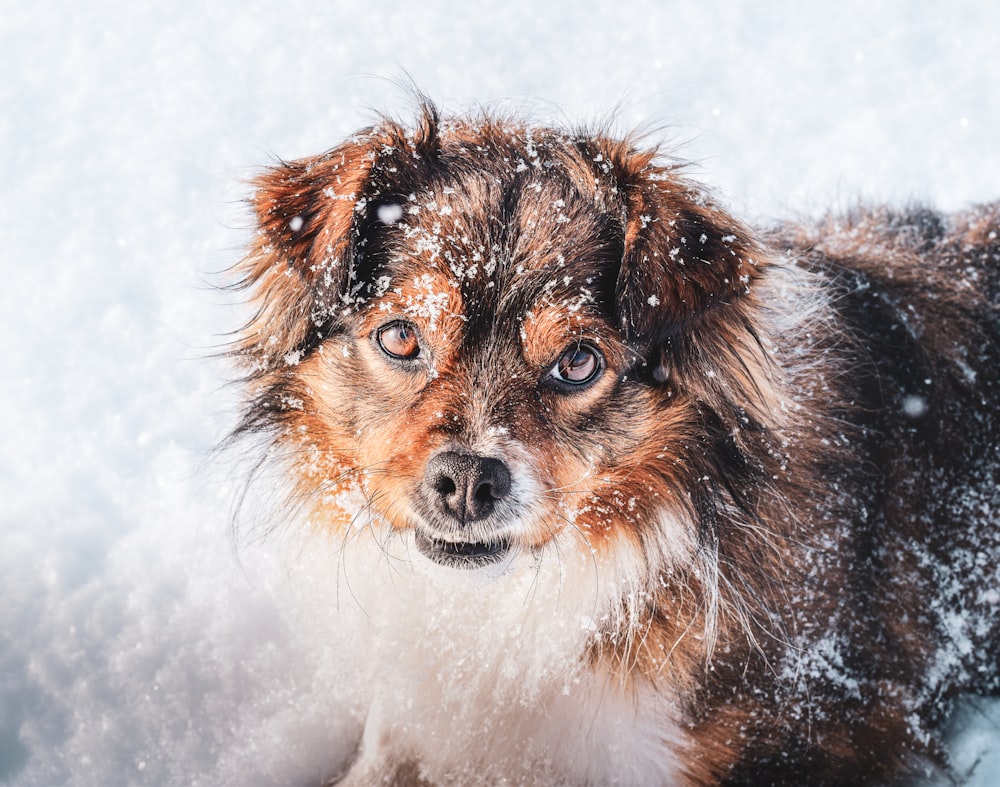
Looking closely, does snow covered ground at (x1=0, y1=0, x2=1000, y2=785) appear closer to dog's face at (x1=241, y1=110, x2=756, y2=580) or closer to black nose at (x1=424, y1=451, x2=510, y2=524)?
dog's face at (x1=241, y1=110, x2=756, y2=580)

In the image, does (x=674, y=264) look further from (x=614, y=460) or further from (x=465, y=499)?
(x=465, y=499)

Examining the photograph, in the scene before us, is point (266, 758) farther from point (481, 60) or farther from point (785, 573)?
point (481, 60)

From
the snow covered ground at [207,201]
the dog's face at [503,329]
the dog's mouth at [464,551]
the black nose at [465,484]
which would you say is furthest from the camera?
the snow covered ground at [207,201]

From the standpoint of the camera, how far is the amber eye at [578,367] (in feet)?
8.21

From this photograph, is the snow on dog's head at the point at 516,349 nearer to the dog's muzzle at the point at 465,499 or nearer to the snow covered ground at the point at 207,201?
the dog's muzzle at the point at 465,499

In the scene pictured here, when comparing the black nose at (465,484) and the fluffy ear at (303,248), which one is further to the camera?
the fluffy ear at (303,248)

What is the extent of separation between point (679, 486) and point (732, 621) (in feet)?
1.84

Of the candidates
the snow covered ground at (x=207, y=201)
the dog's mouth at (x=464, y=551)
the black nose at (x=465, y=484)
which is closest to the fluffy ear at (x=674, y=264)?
the snow covered ground at (x=207, y=201)

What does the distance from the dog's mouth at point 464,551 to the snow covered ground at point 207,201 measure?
0.86 meters

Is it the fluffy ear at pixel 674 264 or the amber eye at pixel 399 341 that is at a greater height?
the fluffy ear at pixel 674 264

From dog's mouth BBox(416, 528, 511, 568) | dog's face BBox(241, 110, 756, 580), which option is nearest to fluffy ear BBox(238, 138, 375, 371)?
dog's face BBox(241, 110, 756, 580)

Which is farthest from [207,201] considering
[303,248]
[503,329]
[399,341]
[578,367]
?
[578,367]

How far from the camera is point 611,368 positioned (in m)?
2.55

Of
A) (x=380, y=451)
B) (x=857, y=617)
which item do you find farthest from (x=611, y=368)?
(x=857, y=617)
